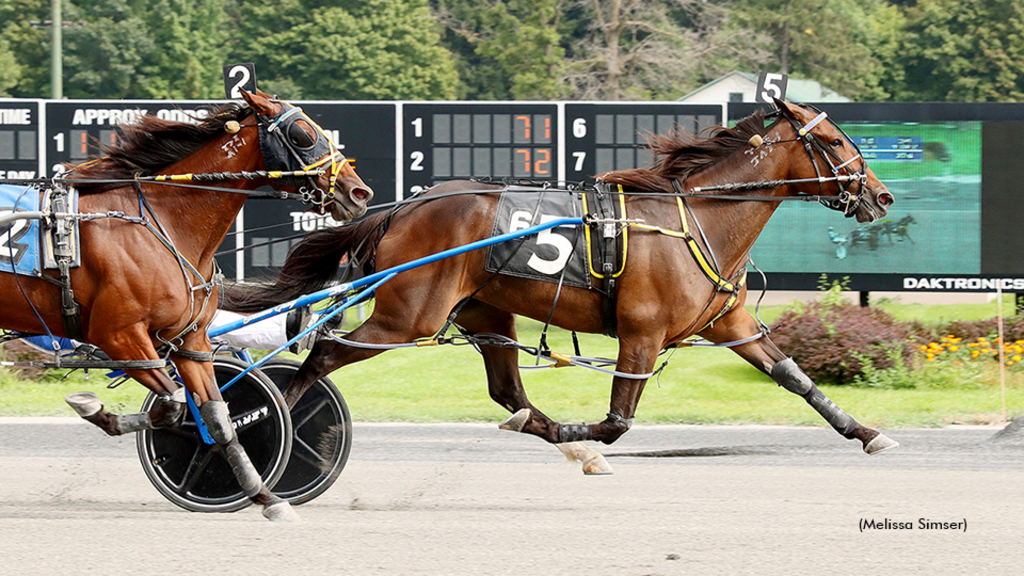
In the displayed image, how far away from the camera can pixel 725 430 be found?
8586 millimetres

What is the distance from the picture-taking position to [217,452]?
5719 mm

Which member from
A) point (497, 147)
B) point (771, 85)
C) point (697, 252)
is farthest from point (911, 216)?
point (697, 252)

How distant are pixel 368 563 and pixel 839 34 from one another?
45.7m

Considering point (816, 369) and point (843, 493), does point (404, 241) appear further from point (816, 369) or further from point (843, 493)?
point (816, 369)

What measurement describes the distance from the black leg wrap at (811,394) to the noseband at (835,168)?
881 mm

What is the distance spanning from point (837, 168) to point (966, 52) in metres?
39.3

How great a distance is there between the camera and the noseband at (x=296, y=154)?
543 centimetres

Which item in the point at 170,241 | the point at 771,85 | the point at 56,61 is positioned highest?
the point at 56,61

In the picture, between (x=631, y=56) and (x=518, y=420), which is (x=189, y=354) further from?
(x=631, y=56)

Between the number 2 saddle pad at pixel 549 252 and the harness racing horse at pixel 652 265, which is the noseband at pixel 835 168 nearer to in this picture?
the harness racing horse at pixel 652 265

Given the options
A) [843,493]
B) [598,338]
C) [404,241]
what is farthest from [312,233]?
[598,338]

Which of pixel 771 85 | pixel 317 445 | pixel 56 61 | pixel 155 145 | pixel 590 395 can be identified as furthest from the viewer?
pixel 56 61

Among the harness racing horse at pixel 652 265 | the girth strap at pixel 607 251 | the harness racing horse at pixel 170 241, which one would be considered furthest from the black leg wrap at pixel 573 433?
the harness racing horse at pixel 170 241

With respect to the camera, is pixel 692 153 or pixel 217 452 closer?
pixel 217 452
